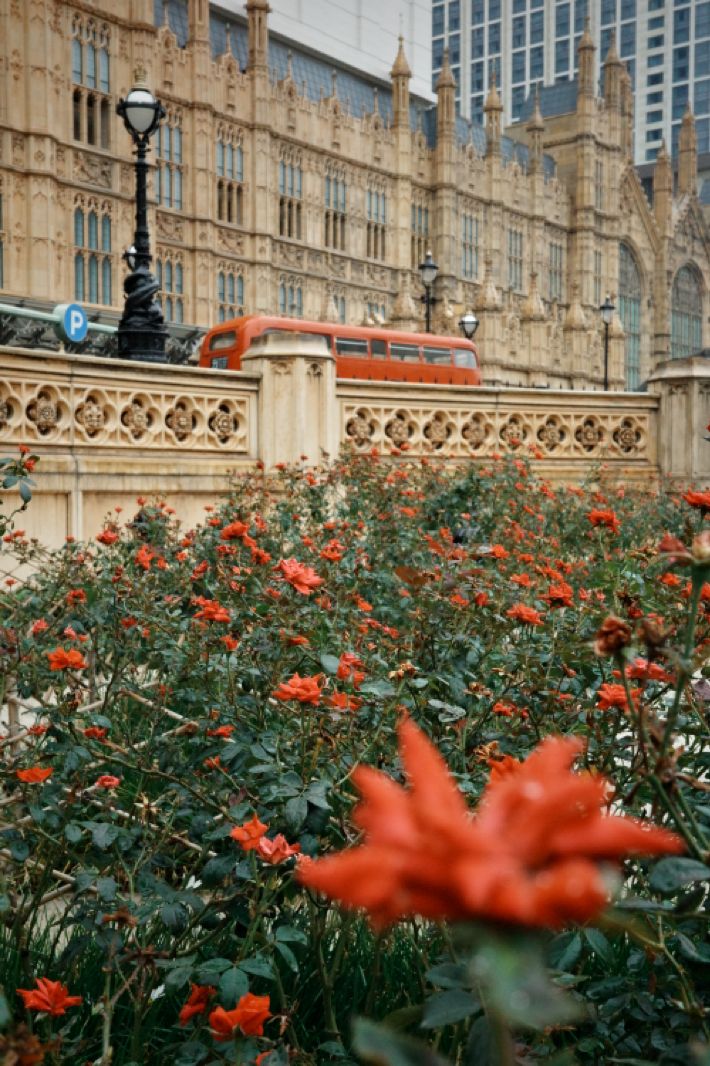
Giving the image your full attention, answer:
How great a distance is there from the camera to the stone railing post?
13094mm

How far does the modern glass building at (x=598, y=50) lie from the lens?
361ft

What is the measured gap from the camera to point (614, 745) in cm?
229

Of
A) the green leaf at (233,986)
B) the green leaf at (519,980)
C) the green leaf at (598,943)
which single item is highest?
the green leaf at (519,980)

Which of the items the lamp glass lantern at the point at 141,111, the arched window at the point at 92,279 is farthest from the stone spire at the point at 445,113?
the lamp glass lantern at the point at 141,111

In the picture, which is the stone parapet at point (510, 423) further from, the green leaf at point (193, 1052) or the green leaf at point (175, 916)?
the green leaf at point (193, 1052)

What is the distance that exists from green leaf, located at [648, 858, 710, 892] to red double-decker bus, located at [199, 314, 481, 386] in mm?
21319

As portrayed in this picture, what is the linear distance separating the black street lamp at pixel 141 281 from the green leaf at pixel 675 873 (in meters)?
10.4

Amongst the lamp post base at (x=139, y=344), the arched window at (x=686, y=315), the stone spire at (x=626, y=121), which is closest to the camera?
the lamp post base at (x=139, y=344)

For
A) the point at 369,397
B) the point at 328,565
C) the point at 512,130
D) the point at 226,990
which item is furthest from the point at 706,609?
the point at 512,130

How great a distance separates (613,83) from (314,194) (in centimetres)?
3246

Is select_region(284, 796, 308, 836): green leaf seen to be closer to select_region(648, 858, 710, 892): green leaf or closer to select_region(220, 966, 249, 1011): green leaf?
select_region(220, 966, 249, 1011): green leaf

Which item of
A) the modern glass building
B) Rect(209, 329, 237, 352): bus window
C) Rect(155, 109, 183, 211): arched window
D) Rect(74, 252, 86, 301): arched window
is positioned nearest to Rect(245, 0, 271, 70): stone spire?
Rect(155, 109, 183, 211): arched window

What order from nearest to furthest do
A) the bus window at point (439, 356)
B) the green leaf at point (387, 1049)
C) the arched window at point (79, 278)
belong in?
the green leaf at point (387, 1049) < the bus window at point (439, 356) < the arched window at point (79, 278)

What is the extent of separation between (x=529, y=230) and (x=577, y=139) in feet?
32.7
